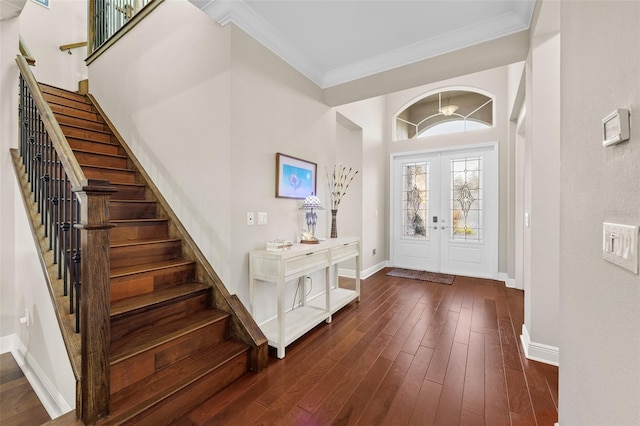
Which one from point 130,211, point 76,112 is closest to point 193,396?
point 130,211

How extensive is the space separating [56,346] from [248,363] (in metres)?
1.20

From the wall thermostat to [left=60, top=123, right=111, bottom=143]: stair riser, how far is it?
14.1 feet

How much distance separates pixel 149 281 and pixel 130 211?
0.97 meters

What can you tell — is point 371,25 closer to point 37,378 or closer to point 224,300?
point 224,300

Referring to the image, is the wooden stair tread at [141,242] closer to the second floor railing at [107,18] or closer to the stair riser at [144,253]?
the stair riser at [144,253]

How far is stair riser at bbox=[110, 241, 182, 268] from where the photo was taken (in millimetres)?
2252

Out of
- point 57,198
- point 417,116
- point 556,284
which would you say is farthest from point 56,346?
point 417,116

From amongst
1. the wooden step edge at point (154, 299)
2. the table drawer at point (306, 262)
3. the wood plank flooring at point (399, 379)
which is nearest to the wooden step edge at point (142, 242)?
the wooden step edge at point (154, 299)

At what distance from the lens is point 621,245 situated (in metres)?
0.75

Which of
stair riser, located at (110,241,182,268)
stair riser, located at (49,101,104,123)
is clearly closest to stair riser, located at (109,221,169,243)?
stair riser, located at (110,241,182,268)

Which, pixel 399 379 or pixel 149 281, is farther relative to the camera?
pixel 149 281

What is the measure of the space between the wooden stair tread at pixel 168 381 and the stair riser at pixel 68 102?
3.79m

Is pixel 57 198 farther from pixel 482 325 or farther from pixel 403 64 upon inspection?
pixel 482 325

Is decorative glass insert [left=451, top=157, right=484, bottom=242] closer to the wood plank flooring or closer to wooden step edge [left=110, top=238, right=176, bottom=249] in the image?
the wood plank flooring
